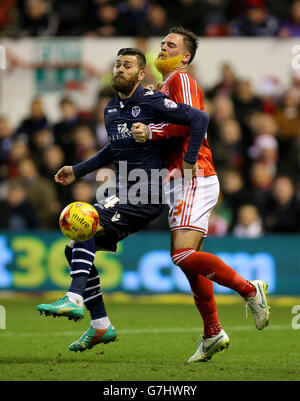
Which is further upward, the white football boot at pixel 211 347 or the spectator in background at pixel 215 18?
the spectator in background at pixel 215 18

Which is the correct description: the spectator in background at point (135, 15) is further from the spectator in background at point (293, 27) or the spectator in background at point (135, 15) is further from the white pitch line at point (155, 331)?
the white pitch line at point (155, 331)

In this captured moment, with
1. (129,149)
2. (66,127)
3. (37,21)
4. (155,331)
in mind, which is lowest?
(155,331)

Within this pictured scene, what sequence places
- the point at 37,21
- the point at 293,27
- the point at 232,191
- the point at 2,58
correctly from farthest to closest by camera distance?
1. the point at 37,21
2. the point at 2,58
3. the point at 293,27
4. the point at 232,191

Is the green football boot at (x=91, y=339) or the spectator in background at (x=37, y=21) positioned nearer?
the green football boot at (x=91, y=339)

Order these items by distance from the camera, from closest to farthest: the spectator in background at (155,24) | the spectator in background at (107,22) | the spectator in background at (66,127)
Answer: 1. the spectator in background at (66,127)
2. the spectator in background at (155,24)
3. the spectator in background at (107,22)

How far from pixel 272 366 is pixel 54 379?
1815 millimetres

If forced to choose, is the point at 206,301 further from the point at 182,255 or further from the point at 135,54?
the point at 135,54

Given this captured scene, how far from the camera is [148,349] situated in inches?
311

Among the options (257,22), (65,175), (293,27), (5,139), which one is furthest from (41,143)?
(65,175)

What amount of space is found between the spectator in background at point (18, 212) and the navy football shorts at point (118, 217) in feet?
23.3

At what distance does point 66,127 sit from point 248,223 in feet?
12.6

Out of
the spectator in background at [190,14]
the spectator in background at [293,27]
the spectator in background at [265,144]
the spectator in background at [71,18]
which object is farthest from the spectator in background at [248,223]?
the spectator in background at [71,18]

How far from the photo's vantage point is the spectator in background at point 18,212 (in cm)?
1400

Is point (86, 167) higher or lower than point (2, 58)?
lower
